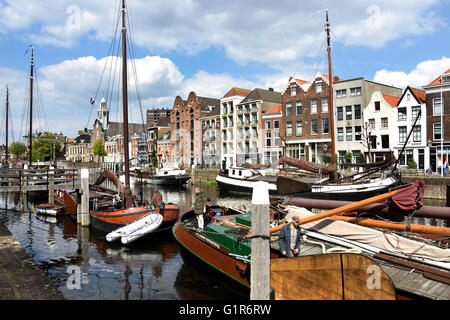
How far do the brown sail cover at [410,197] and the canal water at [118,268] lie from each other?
18.2 feet

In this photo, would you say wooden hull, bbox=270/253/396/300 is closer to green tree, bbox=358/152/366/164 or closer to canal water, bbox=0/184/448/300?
canal water, bbox=0/184/448/300

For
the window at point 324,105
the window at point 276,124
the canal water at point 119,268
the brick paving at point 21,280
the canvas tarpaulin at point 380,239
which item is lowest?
the canal water at point 119,268

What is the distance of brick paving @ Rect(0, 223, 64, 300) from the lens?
6949 mm

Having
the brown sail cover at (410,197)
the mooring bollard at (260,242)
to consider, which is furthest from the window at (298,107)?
the mooring bollard at (260,242)

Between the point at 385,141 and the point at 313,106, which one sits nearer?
the point at 385,141

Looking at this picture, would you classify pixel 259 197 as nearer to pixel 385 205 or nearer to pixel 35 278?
pixel 35 278

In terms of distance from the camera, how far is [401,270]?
7.36 metres

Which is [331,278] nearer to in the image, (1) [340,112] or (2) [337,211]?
(2) [337,211]

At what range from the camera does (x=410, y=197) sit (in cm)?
1023

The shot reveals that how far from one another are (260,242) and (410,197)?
20.2ft

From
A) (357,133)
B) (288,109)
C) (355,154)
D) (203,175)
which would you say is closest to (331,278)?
(357,133)

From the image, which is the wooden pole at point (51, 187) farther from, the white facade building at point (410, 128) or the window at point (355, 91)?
the window at point (355, 91)

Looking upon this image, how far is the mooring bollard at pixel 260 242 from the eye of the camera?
6680 mm

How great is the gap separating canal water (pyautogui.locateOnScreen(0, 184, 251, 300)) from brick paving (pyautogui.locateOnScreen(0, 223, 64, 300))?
1567mm
